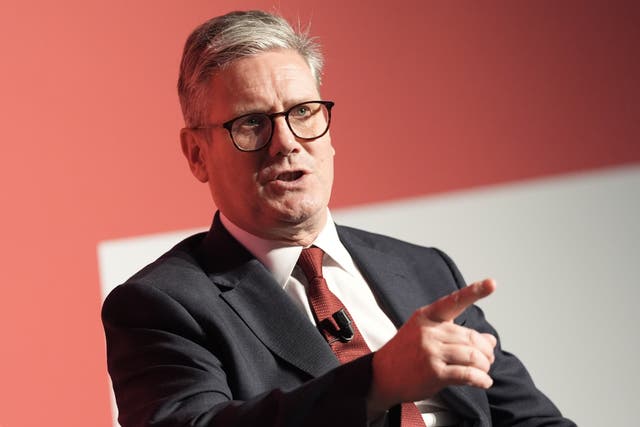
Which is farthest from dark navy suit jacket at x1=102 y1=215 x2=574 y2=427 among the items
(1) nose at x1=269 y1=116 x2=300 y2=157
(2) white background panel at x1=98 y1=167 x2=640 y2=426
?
(2) white background panel at x1=98 y1=167 x2=640 y2=426

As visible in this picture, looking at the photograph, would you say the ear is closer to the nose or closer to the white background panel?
the nose

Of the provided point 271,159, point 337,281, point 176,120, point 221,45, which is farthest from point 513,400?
point 176,120

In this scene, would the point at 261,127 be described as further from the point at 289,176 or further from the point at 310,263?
the point at 310,263

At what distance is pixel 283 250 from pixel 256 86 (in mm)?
317

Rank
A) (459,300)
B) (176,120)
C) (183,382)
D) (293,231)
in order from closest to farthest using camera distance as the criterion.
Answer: (459,300)
(183,382)
(293,231)
(176,120)

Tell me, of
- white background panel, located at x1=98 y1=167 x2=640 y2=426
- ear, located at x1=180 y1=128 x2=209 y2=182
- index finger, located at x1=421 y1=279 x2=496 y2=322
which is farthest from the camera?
white background panel, located at x1=98 y1=167 x2=640 y2=426

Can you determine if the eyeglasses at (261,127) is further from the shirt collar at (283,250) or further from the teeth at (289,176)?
the shirt collar at (283,250)

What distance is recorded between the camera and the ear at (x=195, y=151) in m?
2.10

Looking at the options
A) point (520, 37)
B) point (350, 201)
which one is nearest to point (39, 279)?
point (350, 201)

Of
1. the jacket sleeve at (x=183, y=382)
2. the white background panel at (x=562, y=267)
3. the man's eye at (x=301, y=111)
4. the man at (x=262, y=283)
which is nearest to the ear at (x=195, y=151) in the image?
the man at (x=262, y=283)

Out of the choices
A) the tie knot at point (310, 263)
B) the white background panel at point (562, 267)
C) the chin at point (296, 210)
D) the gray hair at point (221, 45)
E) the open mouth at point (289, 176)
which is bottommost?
the white background panel at point (562, 267)

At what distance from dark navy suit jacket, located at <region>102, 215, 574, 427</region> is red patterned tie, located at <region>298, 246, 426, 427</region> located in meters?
0.05

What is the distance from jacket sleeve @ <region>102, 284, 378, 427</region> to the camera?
5.09 ft

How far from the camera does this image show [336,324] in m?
1.92
